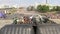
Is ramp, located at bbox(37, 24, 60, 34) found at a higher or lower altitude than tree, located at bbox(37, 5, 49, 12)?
higher

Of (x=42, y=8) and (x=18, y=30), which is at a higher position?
(x=18, y=30)

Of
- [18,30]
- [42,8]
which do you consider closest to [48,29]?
[18,30]

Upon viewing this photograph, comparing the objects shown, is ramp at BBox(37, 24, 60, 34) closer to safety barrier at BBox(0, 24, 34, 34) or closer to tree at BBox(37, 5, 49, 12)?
safety barrier at BBox(0, 24, 34, 34)

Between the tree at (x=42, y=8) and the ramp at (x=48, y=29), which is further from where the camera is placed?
the tree at (x=42, y=8)

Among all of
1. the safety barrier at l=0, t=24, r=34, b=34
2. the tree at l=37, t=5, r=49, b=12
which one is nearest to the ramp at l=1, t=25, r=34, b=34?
the safety barrier at l=0, t=24, r=34, b=34

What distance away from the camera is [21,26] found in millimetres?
1947

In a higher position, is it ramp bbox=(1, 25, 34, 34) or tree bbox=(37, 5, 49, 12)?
ramp bbox=(1, 25, 34, 34)

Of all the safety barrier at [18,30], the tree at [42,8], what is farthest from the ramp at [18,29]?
the tree at [42,8]

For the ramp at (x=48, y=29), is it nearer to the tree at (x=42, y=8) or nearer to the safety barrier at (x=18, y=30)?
the safety barrier at (x=18, y=30)

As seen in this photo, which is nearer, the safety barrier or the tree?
the safety barrier

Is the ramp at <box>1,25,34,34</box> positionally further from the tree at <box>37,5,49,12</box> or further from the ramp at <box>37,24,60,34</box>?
the tree at <box>37,5,49,12</box>

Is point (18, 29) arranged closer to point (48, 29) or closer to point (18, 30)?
point (18, 30)

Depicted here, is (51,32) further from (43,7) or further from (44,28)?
(43,7)

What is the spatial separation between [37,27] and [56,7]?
70.2ft
